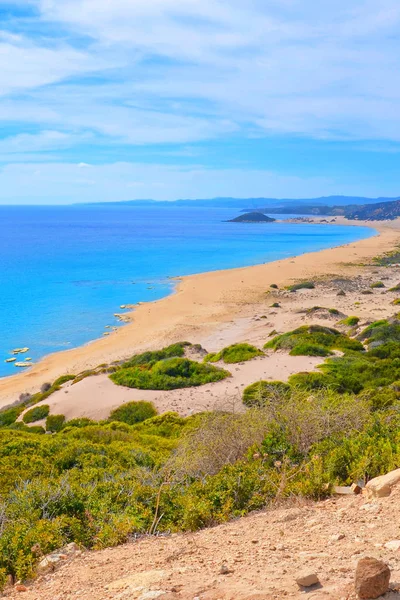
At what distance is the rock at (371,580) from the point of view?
149 inches

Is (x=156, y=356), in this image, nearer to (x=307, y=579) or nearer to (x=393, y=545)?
(x=393, y=545)

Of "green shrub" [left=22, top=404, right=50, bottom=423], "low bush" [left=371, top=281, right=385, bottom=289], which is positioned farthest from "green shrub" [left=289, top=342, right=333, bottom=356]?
"low bush" [left=371, top=281, right=385, bottom=289]

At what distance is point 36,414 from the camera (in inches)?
790

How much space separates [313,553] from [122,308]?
140 feet

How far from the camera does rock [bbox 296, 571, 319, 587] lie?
421 centimetres

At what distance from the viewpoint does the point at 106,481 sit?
29.2ft

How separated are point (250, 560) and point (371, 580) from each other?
1.64 meters

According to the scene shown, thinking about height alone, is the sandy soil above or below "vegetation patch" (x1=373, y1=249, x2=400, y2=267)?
below

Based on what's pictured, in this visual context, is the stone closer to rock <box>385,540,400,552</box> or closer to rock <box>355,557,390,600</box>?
rock <box>385,540,400,552</box>

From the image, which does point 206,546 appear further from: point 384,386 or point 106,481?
point 384,386

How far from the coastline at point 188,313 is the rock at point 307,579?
77.4ft

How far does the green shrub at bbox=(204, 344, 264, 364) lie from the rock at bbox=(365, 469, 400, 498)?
17663 millimetres

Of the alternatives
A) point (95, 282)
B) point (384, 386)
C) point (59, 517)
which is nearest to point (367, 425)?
point (59, 517)

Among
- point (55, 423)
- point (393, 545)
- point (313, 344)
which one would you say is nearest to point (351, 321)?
point (313, 344)
